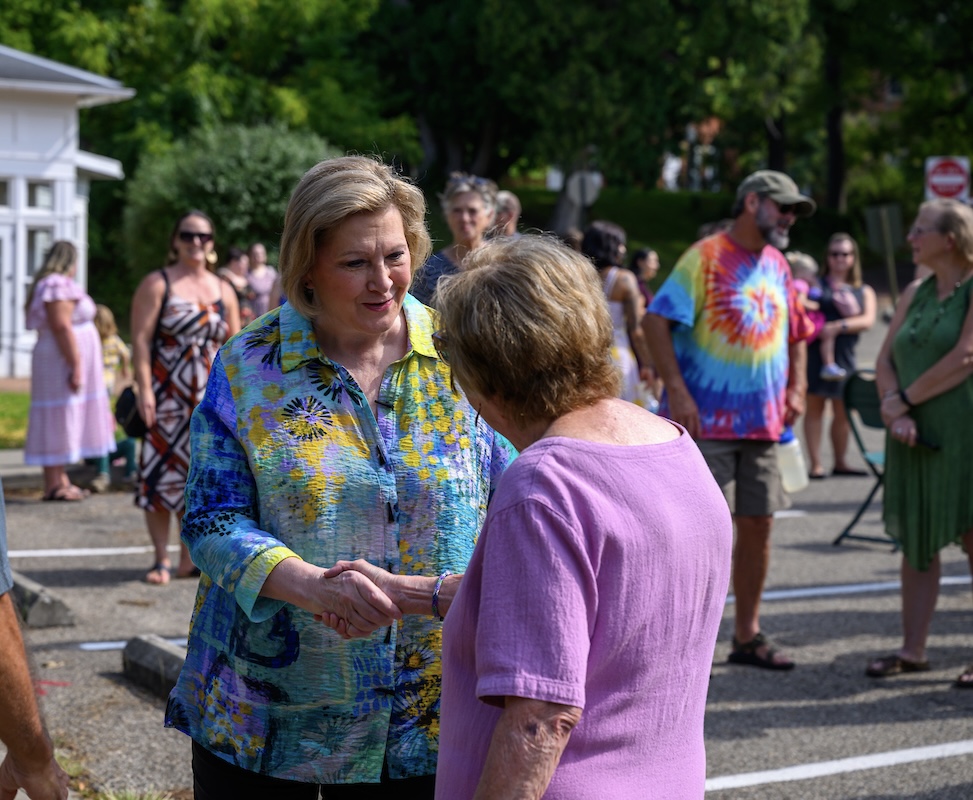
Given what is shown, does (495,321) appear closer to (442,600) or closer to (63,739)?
(442,600)

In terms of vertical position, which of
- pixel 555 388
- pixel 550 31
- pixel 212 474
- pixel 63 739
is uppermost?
pixel 550 31

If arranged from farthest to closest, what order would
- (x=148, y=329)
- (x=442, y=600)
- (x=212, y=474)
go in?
(x=148, y=329)
(x=212, y=474)
(x=442, y=600)

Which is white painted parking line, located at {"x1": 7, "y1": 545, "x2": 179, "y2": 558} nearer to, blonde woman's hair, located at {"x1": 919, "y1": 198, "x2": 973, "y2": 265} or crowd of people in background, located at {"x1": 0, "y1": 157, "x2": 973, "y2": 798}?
crowd of people in background, located at {"x1": 0, "y1": 157, "x2": 973, "y2": 798}

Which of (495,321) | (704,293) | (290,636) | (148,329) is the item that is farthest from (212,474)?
(148,329)

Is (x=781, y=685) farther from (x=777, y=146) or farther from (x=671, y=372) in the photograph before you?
(x=777, y=146)

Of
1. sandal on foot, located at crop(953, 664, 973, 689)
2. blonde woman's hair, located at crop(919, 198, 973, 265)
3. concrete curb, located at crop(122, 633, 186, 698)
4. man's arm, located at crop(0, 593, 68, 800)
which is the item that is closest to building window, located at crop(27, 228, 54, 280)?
concrete curb, located at crop(122, 633, 186, 698)

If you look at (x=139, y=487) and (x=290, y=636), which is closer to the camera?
(x=290, y=636)

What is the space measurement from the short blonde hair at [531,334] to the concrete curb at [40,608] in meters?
5.00

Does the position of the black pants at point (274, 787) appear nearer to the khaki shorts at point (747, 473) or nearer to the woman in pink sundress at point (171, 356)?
the khaki shorts at point (747, 473)

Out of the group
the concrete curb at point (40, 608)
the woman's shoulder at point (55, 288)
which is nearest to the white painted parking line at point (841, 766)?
the concrete curb at point (40, 608)

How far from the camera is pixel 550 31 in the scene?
123 feet

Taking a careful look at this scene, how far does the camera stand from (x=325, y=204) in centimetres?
283

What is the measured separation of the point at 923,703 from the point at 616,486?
4360 mm

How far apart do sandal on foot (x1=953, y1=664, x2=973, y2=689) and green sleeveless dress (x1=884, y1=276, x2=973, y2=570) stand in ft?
1.68
